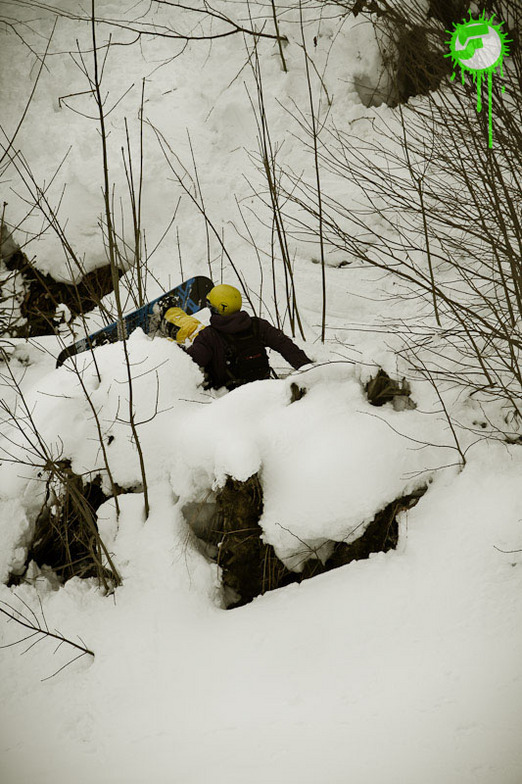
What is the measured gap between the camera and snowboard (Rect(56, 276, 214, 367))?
16.6ft

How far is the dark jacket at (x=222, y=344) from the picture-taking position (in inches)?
158

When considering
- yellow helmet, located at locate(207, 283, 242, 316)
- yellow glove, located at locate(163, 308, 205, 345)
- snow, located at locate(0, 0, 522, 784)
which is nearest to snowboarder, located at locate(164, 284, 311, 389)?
yellow helmet, located at locate(207, 283, 242, 316)

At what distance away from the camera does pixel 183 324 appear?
469 cm

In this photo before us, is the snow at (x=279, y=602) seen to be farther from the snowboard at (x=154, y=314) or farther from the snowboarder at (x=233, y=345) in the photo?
the snowboard at (x=154, y=314)

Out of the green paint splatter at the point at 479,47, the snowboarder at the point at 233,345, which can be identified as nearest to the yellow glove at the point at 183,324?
the snowboarder at the point at 233,345

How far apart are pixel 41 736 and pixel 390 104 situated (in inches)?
303

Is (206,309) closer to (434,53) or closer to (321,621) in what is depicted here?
(434,53)

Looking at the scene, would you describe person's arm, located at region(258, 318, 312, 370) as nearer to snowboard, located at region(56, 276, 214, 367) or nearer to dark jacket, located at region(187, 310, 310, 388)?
dark jacket, located at region(187, 310, 310, 388)

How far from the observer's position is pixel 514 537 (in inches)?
106

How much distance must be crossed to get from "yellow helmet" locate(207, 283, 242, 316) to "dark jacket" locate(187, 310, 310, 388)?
0.05m

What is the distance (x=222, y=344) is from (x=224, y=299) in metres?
0.34

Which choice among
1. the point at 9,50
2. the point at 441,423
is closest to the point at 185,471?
the point at 441,423

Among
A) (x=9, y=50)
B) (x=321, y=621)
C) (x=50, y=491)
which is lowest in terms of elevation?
(x=321, y=621)

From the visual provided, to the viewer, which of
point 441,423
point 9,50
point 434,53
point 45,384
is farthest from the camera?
point 9,50
